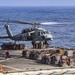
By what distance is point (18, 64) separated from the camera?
42906mm

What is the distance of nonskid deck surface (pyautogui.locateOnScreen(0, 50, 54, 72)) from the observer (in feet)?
133

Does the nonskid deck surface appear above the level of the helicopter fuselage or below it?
below

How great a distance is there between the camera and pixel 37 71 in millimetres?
37094

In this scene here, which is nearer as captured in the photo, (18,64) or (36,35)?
(18,64)

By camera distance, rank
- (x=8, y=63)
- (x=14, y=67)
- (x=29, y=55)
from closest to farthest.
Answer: (x=14, y=67), (x=8, y=63), (x=29, y=55)

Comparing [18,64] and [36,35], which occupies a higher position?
[36,35]

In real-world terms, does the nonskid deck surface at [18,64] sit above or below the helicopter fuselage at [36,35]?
below

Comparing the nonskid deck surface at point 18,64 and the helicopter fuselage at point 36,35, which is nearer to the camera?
the nonskid deck surface at point 18,64

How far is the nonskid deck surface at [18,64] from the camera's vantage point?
40.4m

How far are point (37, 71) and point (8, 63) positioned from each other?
7359 millimetres

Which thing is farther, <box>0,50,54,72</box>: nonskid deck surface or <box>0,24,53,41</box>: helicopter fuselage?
<box>0,24,53,41</box>: helicopter fuselage

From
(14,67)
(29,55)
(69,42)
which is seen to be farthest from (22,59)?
(69,42)

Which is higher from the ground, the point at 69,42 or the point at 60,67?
the point at 60,67

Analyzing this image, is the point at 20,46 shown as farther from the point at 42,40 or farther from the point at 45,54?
the point at 45,54
